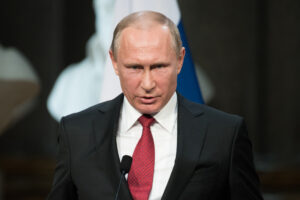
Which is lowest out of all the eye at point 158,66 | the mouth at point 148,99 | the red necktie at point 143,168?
the red necktie at point 143,168

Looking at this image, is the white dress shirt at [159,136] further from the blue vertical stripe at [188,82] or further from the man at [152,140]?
the blue vertical stripe at [188,82]

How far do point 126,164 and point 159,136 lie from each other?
0.57 ft

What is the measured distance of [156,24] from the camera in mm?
1484

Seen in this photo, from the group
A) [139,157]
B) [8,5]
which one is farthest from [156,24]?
[8,5]

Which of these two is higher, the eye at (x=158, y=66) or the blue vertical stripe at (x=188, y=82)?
the eye at (x=158, y=66)

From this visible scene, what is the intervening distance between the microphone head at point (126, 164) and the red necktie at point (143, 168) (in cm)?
7

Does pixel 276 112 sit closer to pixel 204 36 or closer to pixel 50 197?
pixel 204 36

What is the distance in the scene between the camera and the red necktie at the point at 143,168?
1.50 m

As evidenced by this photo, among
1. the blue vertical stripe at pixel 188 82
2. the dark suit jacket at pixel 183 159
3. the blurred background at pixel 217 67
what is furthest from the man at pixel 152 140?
the blurred background at pixel 217 67

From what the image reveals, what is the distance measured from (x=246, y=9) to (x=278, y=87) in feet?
3.14

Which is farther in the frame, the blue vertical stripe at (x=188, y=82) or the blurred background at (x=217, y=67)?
the blurred background at (x=217, y=67)

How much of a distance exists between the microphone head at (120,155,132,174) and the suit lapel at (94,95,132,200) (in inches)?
1.9

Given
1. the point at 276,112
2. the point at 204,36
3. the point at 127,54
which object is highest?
the point at 127,54

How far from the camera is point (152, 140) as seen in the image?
1562 mm
